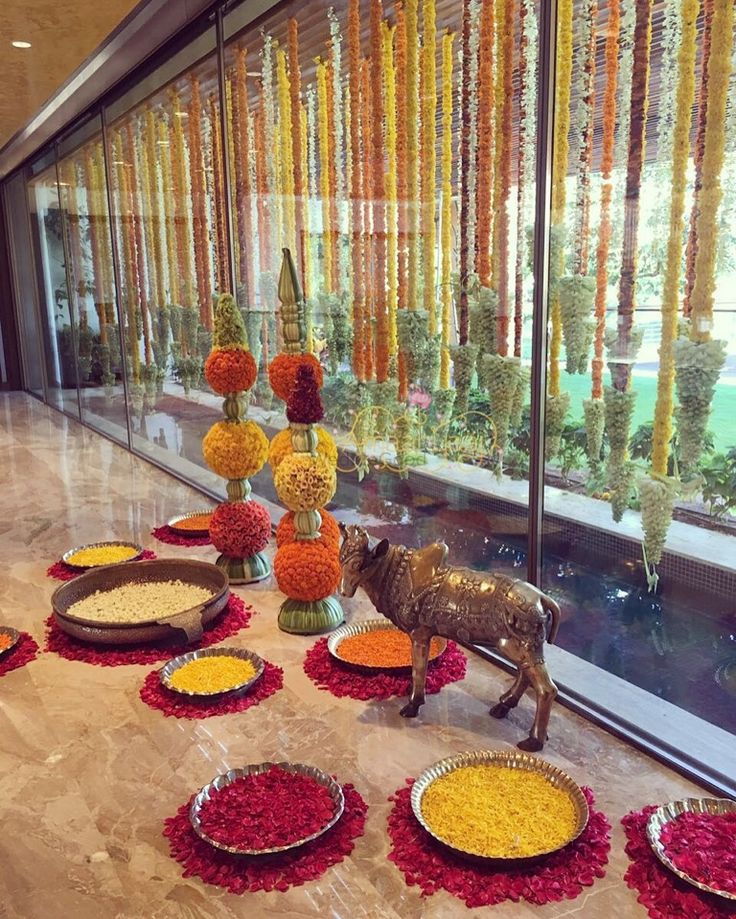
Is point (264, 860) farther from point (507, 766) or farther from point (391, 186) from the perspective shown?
point (391, 186)

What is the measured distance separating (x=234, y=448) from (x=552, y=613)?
1653 mm

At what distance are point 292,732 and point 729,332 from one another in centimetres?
150

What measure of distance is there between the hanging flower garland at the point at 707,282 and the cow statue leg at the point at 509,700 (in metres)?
0.72

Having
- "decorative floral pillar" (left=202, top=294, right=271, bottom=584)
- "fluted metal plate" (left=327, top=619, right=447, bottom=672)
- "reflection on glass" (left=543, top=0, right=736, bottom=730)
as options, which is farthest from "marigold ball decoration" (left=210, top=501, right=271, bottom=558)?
"reflection on glass" (left=543, top=0, right=736, bottom=730)

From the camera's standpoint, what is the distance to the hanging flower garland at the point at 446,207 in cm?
266

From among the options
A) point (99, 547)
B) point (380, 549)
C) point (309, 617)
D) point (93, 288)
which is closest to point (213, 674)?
point (309, 617)

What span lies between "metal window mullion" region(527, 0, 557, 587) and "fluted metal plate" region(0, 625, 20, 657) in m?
1.67

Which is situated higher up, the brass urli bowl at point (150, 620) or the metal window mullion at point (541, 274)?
the metal window mullion at point (541, 274)

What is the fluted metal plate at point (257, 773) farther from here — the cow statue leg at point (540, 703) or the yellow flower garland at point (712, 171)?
the yellow flower garland at point (712, 171)

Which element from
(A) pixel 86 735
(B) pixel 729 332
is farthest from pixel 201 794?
(B) pixel 729 332

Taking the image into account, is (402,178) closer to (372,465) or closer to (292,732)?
(372,465)

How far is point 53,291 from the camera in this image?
28.3 feet

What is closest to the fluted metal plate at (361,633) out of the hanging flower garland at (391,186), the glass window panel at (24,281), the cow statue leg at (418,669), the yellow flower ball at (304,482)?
the cow statue leg at (418,669)

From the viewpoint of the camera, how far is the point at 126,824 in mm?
1755
